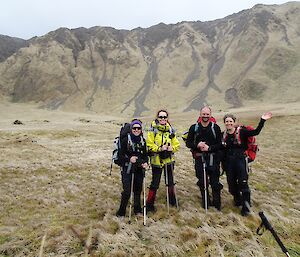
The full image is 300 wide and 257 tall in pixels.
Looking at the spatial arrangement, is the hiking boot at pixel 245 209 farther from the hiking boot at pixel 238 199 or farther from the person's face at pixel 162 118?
the person's face at pixel 162 118

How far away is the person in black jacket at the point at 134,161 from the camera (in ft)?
39.3

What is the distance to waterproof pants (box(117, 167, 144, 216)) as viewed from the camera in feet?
39.0

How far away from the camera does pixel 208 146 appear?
12469 millimetres

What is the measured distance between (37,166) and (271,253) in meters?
16.6

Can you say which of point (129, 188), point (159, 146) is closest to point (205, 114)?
point (159, 146)

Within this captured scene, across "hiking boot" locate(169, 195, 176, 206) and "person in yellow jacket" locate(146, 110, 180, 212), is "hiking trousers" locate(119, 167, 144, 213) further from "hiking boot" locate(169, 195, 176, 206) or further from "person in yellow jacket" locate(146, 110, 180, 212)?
"hiking boot" locate(169, 195, 176, 206)

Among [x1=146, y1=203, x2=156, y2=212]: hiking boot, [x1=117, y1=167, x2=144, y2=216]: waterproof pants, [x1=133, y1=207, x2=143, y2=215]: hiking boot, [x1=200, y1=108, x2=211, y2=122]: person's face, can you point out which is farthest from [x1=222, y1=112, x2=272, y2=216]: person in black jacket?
[x1=133, y1=207, x2=143, y2=215]: hiking boot

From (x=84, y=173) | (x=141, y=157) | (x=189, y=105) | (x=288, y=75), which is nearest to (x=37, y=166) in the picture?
(x=84, y=173)

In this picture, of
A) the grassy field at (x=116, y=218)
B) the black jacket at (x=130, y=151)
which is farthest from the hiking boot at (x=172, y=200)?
the black jacket at (x=130, y=151)

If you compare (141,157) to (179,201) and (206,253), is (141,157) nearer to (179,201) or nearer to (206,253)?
(179,201)

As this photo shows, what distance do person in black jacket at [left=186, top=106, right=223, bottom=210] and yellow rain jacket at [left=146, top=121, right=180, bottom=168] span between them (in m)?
0.75

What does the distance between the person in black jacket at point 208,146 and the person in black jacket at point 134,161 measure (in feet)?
6.74

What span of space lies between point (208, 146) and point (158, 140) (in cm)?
197

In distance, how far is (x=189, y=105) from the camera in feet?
604
